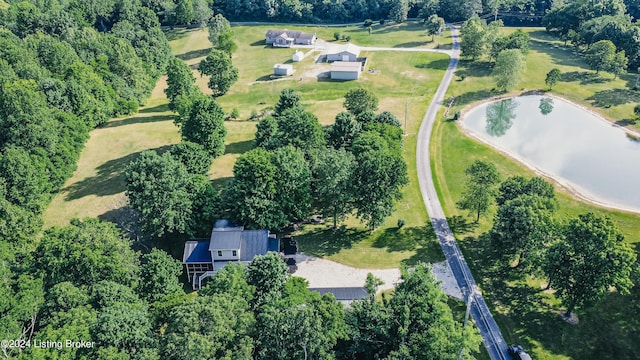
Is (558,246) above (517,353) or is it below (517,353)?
above

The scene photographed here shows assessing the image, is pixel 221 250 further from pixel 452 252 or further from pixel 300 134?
pixel 452 252

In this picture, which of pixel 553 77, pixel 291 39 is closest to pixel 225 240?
pixel 553 77

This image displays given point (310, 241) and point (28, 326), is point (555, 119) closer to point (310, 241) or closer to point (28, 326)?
point (310, 241)

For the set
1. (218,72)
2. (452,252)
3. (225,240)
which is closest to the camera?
(225,240)

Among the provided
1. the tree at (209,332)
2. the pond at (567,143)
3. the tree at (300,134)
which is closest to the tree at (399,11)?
the pond at (567,143)

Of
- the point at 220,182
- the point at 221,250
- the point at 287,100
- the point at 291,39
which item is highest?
the point at 291,39

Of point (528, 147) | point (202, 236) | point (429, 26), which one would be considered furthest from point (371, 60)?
point (202, 236)

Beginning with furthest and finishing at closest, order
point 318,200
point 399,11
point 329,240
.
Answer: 1. point 399,11
2. point 318,200
3. point 329,240
